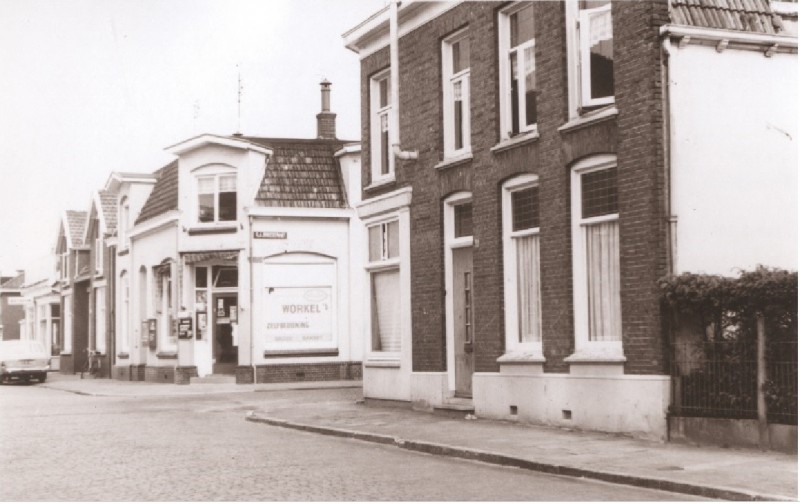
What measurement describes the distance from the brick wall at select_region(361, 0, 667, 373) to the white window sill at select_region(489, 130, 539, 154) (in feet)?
0.29

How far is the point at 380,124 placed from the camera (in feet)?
73.2

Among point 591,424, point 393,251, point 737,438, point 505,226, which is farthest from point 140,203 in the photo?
point 737,438

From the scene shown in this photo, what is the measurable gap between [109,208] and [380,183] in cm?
2554

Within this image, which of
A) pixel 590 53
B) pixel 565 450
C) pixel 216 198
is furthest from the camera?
pixel 216 198

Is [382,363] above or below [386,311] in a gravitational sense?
below

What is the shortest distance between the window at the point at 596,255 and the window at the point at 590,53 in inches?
35.3

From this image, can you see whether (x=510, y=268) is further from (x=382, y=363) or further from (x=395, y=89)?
(x=382, y=363)

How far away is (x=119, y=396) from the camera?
28.6 m

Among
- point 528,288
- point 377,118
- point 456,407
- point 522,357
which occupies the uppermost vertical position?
point 377,118

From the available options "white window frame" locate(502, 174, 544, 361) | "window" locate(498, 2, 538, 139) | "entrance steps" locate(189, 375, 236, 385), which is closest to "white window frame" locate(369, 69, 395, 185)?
"window" locate(498, 2, 538, 139)

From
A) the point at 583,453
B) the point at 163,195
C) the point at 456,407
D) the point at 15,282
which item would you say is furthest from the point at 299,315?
the point at 15,282

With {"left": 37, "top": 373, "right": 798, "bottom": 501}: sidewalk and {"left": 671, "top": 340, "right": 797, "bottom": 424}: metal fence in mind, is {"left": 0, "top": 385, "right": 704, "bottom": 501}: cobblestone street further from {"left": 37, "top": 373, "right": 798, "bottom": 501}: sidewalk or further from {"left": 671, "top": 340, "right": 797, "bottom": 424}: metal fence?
{"left": 671, "top": 340, "right": 797, "bottom": 424}: metal fence

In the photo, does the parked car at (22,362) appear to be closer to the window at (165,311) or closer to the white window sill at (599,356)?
the window at (165,311)

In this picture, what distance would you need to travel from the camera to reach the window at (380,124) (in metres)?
22.0
